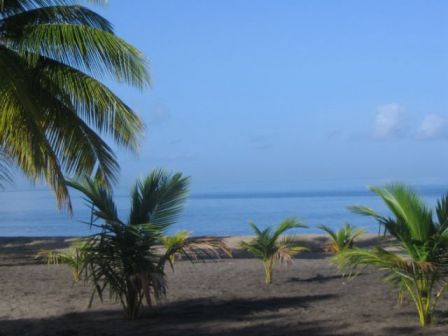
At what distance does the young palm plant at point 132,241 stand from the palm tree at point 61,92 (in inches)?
41.4

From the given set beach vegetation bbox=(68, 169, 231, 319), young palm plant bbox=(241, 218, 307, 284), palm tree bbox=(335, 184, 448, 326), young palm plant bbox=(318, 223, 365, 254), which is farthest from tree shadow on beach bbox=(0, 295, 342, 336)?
young palm plant bbox=(318, 223, 365, 254)

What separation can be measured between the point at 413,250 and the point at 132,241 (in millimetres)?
3187

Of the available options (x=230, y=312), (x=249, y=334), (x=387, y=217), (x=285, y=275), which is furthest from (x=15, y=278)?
(x=387, y=217)

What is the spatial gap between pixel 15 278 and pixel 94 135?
3990mm

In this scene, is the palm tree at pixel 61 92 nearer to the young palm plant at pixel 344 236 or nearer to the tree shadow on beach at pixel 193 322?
the tree shadow on beach at pixel 193 322

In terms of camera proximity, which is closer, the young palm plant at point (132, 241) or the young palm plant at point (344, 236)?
the young palm plant at point (132, 241)

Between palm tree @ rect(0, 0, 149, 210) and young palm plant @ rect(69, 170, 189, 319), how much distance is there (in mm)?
1050

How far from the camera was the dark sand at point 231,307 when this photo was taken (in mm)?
8227

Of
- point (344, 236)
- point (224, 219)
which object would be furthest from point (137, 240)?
point (224, 219)

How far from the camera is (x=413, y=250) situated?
8016 millimetres

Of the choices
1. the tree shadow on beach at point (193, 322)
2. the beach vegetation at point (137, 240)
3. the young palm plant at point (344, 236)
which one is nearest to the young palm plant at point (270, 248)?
the tree shadow on beach at point (193, 322)

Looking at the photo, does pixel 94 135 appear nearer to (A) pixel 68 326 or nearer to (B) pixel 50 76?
(B) pixel 50 76

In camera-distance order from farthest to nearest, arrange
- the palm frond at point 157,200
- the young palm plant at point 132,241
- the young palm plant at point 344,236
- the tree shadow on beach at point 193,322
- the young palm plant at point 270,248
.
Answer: the young palm plant at point 344,236
the young palm plant at point 270,248
the palm frond at point 157,200
the young palm plant at point 132,241
the tree shadow on beach at point 193,322

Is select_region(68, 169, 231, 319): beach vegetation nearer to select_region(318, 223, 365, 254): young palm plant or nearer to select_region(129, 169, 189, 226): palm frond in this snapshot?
select_region(129, 169, 189, 226): palm frond
